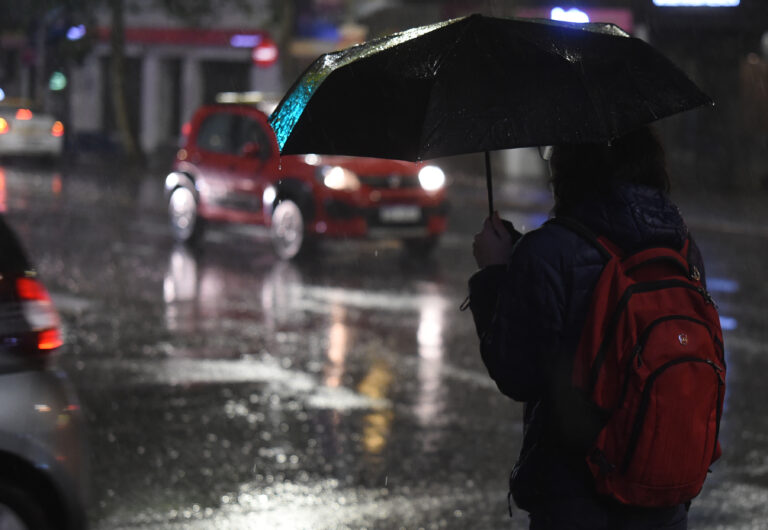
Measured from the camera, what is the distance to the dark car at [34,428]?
12.7 feet

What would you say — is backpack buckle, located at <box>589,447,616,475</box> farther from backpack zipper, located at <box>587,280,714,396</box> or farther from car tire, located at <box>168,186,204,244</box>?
car tire, located at <box>168,186,204,244</box>

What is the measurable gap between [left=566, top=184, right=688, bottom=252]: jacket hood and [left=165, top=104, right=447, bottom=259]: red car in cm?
1125

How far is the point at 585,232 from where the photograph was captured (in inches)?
117

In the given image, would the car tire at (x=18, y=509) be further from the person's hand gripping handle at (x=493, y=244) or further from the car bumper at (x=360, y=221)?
the car bumper at (x=360, y=221)

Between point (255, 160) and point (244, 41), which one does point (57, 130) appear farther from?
point (255, 160)

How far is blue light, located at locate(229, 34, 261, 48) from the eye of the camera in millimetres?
42522

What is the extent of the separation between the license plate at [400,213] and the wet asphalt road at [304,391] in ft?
1.68

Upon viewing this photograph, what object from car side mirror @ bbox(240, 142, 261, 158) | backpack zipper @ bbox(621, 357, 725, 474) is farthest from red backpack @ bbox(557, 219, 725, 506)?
car side mirror @ bbox(240, 142, 261, 158)

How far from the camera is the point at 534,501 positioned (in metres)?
3.09

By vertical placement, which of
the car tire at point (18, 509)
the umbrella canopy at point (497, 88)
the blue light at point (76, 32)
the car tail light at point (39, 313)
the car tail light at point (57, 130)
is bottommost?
the car tire at point (18, 509)

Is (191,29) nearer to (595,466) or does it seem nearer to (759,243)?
(759,243)

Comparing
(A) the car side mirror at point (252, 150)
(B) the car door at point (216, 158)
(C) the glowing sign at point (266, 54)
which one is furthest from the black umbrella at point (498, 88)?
(C) the glowing sign at point (266, 54)

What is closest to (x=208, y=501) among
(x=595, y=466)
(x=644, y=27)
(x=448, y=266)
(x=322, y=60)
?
(x=322, y=60)

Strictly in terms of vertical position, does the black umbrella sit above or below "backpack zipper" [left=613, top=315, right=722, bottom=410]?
above
